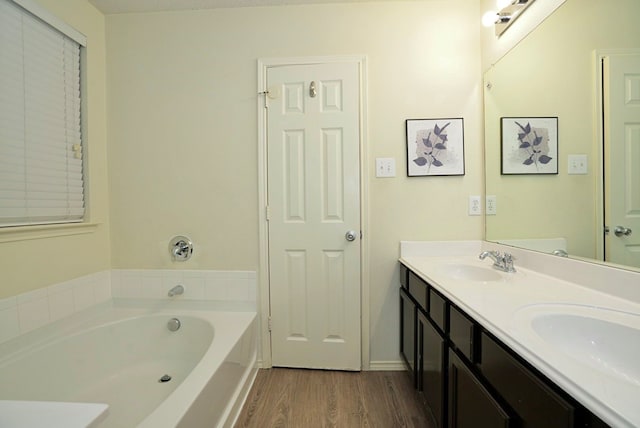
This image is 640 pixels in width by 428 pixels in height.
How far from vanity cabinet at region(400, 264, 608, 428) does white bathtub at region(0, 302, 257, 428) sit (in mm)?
1016

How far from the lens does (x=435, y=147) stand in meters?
1.61

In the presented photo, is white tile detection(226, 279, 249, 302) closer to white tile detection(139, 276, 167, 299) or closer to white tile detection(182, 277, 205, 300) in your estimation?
white tile detection(182, 277, 205, 300)

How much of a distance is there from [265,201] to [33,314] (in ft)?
4.47

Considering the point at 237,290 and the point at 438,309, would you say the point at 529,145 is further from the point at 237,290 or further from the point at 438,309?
the point at 237,290

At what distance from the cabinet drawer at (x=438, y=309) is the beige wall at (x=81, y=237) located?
6.83ft

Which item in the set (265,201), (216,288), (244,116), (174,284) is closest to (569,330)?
(265,201)

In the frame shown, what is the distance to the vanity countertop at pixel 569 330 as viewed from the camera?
0.46m

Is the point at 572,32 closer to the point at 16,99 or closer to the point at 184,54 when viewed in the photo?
the point at 184,54

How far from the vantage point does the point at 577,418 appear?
1.58 feet

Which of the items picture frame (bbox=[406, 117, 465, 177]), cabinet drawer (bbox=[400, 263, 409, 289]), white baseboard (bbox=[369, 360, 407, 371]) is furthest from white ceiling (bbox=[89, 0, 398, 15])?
white baseboard (bbox=[369, 360, 407, 371])

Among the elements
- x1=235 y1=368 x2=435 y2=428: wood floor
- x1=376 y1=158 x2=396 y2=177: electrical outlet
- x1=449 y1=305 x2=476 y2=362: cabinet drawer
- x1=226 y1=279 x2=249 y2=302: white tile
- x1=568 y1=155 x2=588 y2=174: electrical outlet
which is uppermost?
x1=376 y1=158 x2=396 y2=177: electrical outlet

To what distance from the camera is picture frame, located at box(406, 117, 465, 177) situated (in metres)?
1.60

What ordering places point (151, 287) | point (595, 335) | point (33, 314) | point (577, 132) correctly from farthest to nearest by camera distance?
point (151, 287) → point (33, 314) → point (577, 132) → point (595, 335)

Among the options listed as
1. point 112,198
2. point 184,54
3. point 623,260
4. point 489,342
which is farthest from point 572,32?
point 112,198
